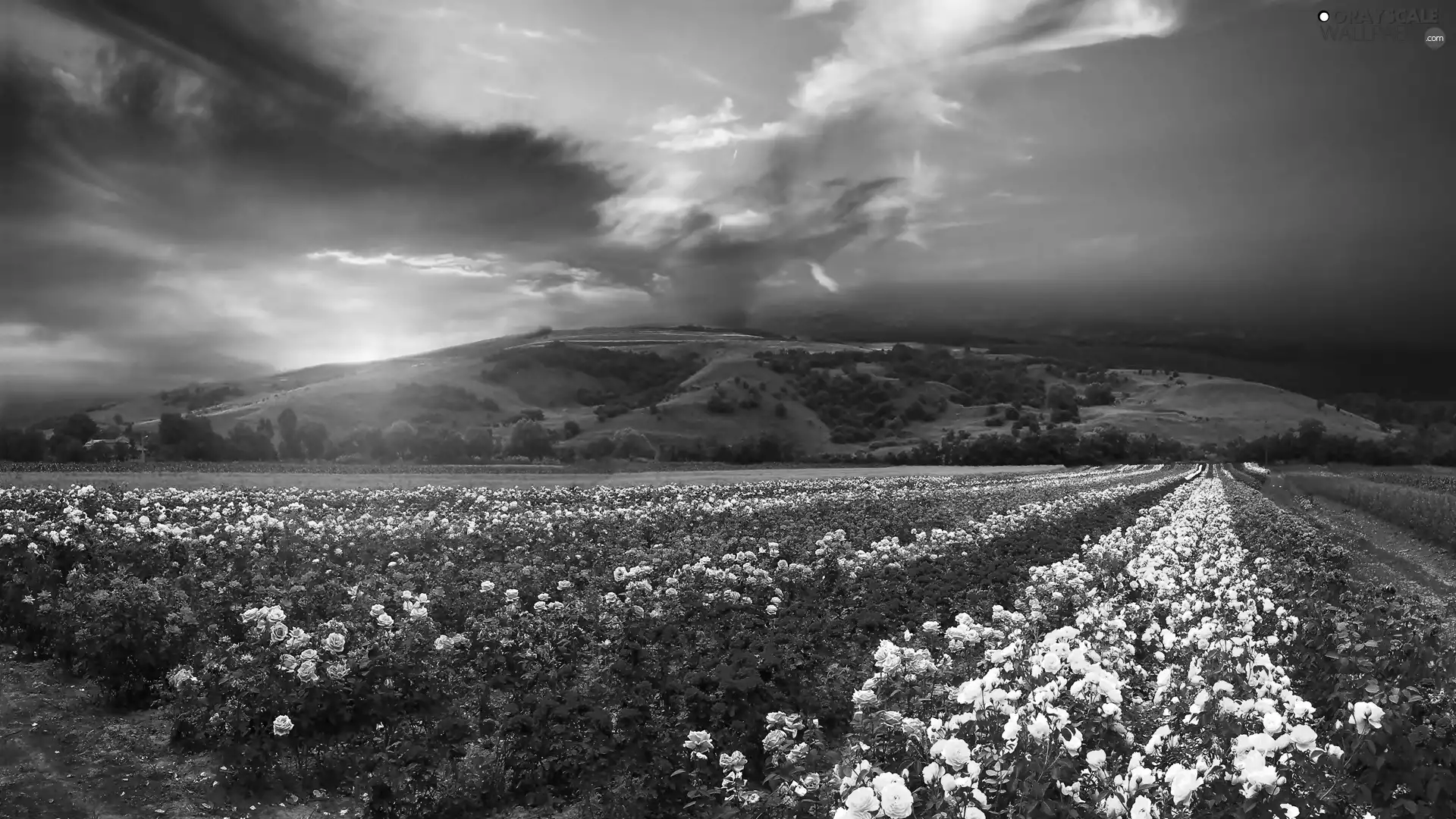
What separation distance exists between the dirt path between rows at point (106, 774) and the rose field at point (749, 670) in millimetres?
206

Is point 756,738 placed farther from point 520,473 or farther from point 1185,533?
point 520,473

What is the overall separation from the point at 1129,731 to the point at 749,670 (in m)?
2.90

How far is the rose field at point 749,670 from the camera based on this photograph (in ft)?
13.9

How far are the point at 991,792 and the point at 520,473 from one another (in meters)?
51.2

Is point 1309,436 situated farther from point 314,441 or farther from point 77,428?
point 77,428

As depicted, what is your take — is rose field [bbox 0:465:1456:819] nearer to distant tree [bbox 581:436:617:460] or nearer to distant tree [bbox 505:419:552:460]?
distant tree [bbox 505:419:552:460]

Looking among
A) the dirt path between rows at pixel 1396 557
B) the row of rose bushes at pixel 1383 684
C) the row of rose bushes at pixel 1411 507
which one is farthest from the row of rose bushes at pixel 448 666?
the row of rose bushes at pixel 1411 507

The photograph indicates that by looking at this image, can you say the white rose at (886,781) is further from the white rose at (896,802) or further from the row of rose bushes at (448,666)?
the row of rose bushes at (448,666)

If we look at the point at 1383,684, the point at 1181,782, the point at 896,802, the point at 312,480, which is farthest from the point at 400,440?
the point at 1181,782

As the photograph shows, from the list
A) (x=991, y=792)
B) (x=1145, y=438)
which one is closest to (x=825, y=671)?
(x=991, y=792)

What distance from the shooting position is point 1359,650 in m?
6.81

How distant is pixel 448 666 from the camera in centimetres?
770

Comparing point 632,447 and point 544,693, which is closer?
point 544,693

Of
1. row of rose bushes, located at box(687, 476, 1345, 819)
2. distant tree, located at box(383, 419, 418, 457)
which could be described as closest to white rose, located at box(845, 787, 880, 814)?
row of rose bushes, located at box(687, 476, 1345, 819)
